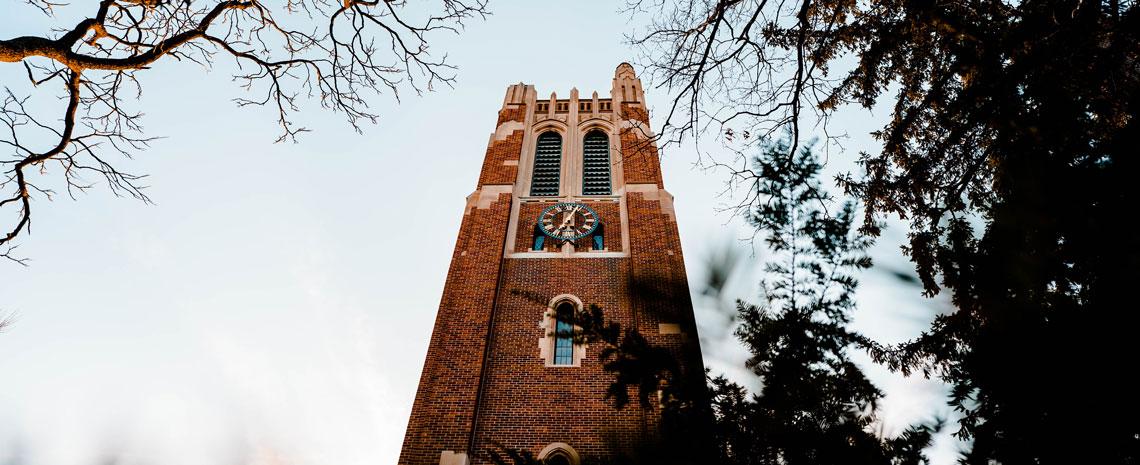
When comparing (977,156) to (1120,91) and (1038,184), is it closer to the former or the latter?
(1120,91)

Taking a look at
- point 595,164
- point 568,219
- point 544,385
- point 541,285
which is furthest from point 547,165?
point 544,385

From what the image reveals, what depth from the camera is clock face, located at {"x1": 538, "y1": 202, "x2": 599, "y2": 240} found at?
16.4 metres

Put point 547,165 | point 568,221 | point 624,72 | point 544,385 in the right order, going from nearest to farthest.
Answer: point 544,385, point 568,221, point 547,165, point 624,72

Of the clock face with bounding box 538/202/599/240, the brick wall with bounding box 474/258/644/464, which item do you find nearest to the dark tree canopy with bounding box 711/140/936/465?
the brick wall with bounding box 474/258/644/464

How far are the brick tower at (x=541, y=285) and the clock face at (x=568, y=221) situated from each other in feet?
0.14

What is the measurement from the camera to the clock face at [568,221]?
1639cm

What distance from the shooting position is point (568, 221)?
16688mm

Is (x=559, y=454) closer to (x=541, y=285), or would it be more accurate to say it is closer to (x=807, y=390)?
(x=541, y=285)

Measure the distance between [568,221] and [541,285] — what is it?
8.50ft

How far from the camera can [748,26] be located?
243 inches

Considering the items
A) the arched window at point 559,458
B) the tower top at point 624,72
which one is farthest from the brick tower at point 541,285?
the tower top at point 624,72

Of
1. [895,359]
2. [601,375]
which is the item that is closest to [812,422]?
[895,359]

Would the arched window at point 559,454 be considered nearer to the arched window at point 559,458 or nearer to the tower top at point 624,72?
the arched window at point 559,458

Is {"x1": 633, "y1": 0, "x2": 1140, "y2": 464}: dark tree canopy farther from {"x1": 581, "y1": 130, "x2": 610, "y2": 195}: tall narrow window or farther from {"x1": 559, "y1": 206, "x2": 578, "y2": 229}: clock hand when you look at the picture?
{"x1": 581, "y1": 130, "x2": 610, "y2": 195}: tall narrow window
